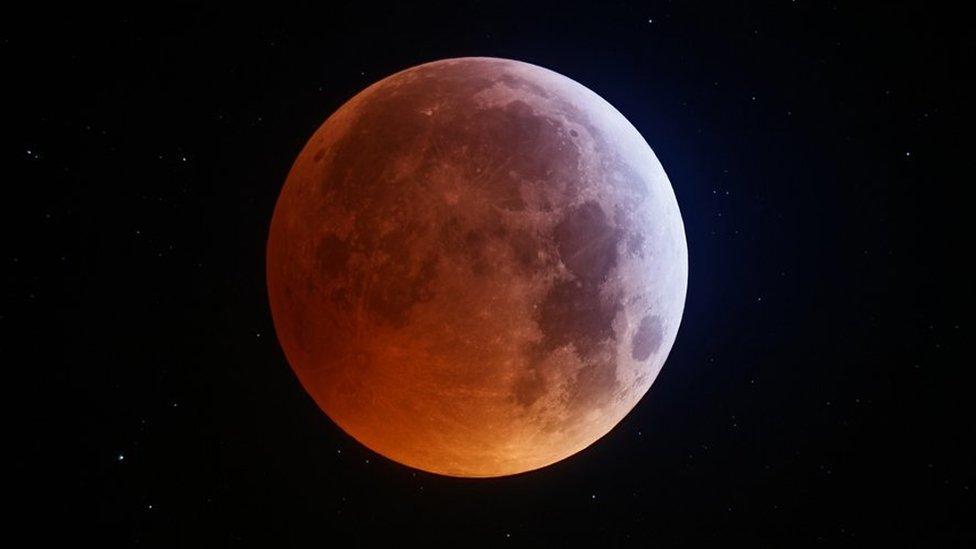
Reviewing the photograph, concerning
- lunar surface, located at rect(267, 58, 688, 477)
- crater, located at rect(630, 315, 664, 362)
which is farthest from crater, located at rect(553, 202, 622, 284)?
crater, located at rect(630, 315, 664, 362)

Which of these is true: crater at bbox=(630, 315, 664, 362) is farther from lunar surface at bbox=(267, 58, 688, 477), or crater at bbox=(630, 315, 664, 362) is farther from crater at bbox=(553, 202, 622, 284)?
crater at bbox=(553, 202, 622, 284)

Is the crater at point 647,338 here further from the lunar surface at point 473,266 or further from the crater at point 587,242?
the crater at point 587,242

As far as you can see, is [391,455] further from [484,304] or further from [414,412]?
[484,304]

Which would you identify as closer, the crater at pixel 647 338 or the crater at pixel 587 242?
the crater at pixel 587 242

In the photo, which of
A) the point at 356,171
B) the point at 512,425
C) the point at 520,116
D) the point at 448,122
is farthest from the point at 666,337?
the point at 356,171

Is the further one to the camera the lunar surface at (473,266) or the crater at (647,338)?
the crater at (647,338)

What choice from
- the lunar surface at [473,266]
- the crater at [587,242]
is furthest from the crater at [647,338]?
the crater at [587,242]

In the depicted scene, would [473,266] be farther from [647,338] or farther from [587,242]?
[647,338]

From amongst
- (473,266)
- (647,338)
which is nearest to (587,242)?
(473,266)
